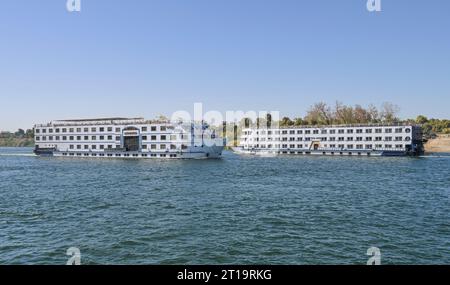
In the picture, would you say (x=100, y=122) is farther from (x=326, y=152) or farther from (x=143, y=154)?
(x=326, y=152)

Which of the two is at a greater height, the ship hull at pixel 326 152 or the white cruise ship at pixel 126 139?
the white cruise ship at pixel 126 139

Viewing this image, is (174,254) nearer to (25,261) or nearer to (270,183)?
(25,261)

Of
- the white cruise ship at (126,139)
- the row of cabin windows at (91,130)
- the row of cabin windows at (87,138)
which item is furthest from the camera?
the row of cabin windows at (91,130)

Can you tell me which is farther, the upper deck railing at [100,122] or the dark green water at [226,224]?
the upper deck railing at [100,122]

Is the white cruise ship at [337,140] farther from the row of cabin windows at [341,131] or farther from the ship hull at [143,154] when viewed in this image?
the ship hull at [143,154]

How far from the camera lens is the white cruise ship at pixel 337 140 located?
360ft

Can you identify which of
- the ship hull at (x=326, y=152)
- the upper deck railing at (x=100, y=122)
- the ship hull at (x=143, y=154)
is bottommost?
the ship hull at (x=326, y=152)

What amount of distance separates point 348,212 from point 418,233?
Result: 6.47 metres

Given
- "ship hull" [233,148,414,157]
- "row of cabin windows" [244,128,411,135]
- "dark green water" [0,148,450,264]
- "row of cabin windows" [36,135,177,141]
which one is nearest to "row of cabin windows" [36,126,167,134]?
"row of cabin windows" [36,135,177,141]

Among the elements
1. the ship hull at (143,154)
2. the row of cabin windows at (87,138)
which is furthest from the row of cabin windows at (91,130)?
the ship hull at (143,154)

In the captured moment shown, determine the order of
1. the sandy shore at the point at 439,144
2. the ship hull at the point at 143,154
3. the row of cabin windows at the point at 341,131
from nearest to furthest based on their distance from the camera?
1. the ship hull at the point at 143,154
2. the row of cabin windows at the point at 341,131
3. the sandy shore at the point at 439,144

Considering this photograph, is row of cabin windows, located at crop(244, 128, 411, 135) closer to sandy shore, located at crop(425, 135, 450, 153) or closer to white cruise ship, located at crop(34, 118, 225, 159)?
white cruise ship, located at crop(34, 118, 225, 159)

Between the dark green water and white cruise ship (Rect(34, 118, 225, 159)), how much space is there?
54.6 m

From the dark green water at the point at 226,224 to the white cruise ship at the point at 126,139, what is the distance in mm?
54616
